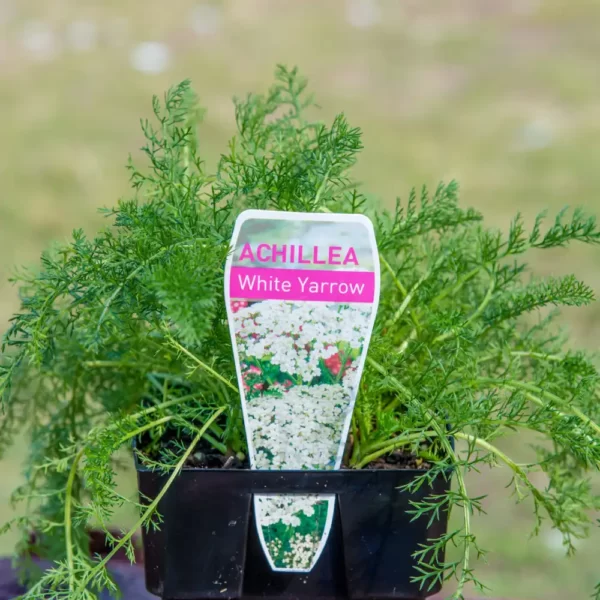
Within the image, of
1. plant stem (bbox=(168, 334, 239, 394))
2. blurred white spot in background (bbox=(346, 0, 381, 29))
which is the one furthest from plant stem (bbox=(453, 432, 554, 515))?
blurred white spot in background (bbox=(346, 0, 381, 29))

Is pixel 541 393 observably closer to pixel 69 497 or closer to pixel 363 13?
pixel 69 497

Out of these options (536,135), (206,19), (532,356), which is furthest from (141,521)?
(206,19)

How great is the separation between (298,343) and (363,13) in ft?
11.8

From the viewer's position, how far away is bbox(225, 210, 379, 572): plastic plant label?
0.77 meters

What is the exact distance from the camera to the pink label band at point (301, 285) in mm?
773

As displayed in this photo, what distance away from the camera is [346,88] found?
142 inches

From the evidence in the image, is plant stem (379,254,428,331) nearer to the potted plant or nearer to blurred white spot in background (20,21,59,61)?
the potted plant

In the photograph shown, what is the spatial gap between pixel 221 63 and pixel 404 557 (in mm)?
3246

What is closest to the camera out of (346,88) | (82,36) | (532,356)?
(532,356)

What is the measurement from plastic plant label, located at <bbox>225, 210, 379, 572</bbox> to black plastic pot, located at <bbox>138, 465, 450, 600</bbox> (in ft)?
0.05

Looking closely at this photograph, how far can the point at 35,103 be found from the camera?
3.50m

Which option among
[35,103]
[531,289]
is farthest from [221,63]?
[531,289]

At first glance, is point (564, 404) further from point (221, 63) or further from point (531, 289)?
point (221, 63)

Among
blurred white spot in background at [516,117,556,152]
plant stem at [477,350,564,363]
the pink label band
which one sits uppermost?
blurred white spot in background at [516,117,556,152]
